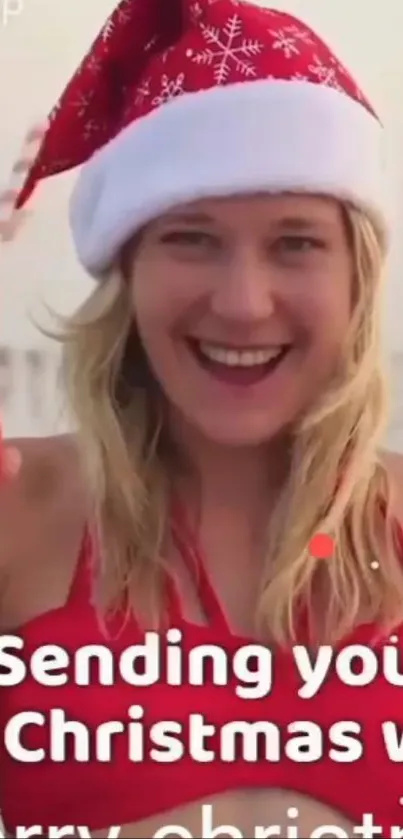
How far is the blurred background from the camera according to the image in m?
0.62

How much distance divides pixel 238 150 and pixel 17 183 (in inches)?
5.1

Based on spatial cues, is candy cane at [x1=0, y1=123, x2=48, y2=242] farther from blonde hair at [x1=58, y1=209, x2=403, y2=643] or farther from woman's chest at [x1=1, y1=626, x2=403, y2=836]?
woman's chest at [x1=1, y1=626, x2=403, y2=836]

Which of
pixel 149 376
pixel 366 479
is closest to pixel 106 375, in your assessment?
pixel 149 376

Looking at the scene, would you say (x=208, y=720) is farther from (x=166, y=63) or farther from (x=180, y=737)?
(x=166, y=63)

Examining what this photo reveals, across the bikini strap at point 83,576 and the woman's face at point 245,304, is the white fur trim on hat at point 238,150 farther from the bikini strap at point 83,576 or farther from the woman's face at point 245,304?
the bikini strap at point 83,576

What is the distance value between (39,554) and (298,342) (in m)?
0.18

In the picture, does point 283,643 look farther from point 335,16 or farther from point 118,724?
point 335,16

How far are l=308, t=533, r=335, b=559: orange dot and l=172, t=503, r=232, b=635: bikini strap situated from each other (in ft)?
0.20

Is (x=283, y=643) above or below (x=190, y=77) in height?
below

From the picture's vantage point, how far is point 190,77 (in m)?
0.59

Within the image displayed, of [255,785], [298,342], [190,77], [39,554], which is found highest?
[190,77]

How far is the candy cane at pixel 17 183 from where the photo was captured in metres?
0.63

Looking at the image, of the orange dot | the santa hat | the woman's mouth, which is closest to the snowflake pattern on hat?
the santa hat

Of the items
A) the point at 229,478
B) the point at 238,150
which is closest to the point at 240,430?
the point at 229,478
